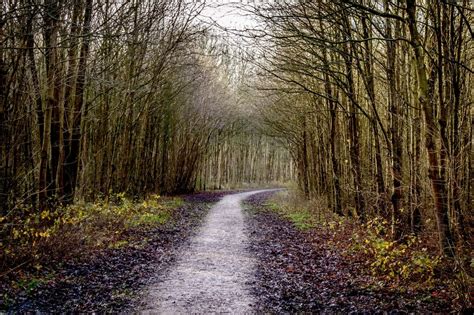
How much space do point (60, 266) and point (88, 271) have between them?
501 mm

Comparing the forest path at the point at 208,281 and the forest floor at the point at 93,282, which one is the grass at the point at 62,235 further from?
the forest path at the point at 208,281

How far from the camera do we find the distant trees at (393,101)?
656 cm

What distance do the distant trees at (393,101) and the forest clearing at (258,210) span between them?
2.4 inches

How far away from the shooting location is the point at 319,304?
249 inches

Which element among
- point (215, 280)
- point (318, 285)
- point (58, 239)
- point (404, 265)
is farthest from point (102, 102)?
point (404, 265)

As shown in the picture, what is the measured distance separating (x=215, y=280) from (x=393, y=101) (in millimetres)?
5289

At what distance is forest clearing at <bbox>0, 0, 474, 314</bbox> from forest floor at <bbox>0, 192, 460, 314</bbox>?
0.04 m

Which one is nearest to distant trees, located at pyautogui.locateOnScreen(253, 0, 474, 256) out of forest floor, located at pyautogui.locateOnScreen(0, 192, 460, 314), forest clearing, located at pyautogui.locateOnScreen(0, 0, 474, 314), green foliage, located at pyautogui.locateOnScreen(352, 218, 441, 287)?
forest clearing, located at pyautogui.locateOnScreen(0, 0, 474, 314)

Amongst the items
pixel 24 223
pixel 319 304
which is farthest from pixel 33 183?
pixel 319 304

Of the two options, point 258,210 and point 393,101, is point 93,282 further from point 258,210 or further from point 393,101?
point 258,210

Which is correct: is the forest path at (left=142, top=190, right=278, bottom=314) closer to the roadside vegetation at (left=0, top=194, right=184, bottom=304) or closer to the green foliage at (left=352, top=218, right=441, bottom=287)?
the roadside vegetation at (left=0, top=194, right=184, bottom=304)

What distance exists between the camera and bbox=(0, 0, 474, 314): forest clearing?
6.45 metres

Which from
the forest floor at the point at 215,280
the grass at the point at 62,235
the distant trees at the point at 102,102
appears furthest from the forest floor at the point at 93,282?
the distant trees at the point at 102,102

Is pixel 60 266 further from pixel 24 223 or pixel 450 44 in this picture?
pixel 450 44
